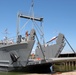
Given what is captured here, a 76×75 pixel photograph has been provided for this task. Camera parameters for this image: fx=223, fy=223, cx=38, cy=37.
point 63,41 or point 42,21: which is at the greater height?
point 42,21

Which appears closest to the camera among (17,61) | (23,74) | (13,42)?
(23,74)

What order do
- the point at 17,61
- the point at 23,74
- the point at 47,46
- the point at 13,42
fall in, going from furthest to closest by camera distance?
1. the point at 47,46
2. the point at 13,42
3. the point at 17,61
4. the point at 23,74

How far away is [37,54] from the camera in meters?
27.8

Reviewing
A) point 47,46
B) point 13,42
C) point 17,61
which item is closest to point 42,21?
point 47,46

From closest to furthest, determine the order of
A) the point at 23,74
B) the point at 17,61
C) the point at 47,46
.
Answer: the point at 23,74 → the point at 17,61 → the point at 47,46

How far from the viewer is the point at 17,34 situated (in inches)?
995

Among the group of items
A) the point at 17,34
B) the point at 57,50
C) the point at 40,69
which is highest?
the point at 17,34

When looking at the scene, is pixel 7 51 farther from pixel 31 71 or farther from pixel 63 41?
pixel 63 41

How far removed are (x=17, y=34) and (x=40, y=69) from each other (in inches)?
188

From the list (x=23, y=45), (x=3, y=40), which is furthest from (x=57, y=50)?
(x=3, y=40)

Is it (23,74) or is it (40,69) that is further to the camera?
(40,69)

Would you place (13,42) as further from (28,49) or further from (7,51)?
(28,49)

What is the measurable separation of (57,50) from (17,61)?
4.95 metres

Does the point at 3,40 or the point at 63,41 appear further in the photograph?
the point at 3,40
